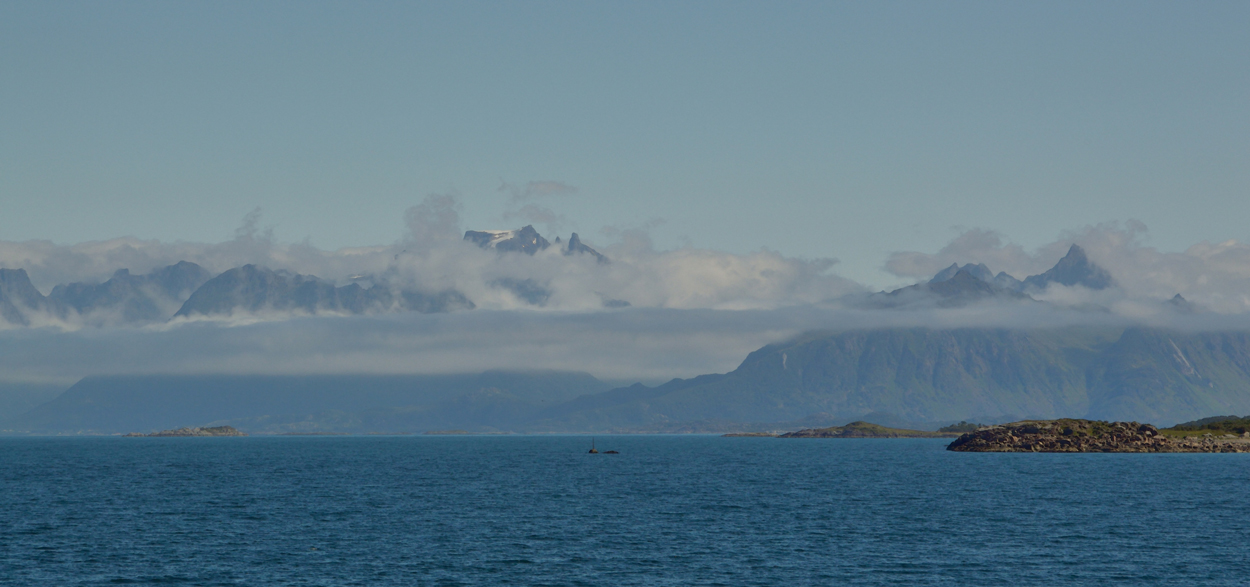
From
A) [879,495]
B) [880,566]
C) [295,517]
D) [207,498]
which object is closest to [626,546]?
[880,566]

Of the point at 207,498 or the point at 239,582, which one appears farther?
the point at 207,498

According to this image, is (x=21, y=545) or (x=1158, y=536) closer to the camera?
(x=21, y=545)

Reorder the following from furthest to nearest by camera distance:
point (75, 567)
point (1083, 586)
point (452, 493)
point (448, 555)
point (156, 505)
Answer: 1. point (452, 493)
2. point (156, 505)
3. point (448, 555)
4. point (75, 567)
5. point (1083, 586)

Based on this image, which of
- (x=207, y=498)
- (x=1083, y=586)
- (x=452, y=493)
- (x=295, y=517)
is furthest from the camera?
(x=452, y=493)

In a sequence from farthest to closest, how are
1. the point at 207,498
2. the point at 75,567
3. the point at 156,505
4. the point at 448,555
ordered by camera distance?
the point at 207,498, the point at 156,505, the point at 448,555, the point at 75,567

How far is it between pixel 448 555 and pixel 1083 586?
57878 mm

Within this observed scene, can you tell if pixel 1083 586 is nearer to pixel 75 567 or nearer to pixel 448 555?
pixel 448 555

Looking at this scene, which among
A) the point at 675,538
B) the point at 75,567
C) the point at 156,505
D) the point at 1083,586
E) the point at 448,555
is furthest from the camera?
the point at 156,505

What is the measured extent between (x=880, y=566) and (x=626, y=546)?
26634mm

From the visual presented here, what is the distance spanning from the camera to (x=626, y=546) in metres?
115

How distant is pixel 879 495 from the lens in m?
174

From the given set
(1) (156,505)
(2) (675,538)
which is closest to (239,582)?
(2) (675,538)

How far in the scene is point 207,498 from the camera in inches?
6624

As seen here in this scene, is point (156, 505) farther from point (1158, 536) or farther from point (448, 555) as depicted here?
point (1158, 536)
